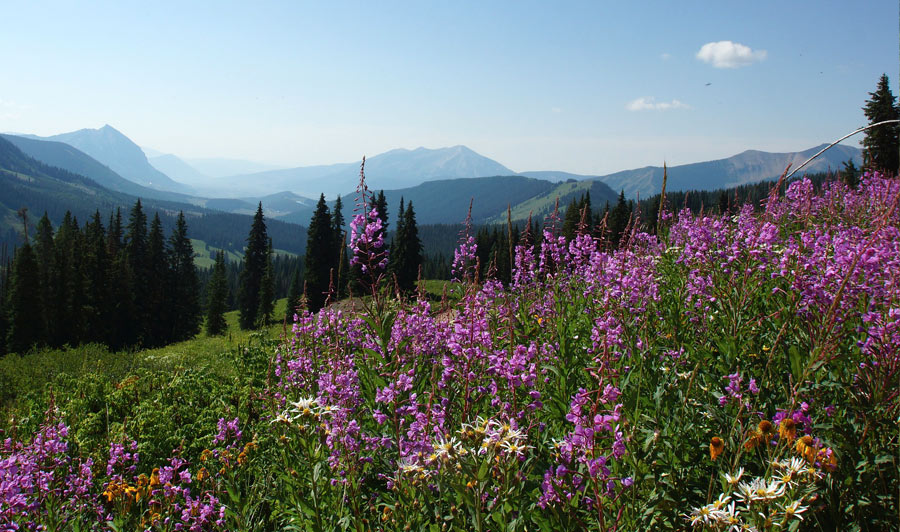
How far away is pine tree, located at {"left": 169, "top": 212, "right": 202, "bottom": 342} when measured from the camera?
66.2 meters

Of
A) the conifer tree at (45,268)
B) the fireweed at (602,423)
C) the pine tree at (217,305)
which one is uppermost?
the fireweed at (602,423)

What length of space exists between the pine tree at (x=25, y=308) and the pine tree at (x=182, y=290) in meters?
15.5

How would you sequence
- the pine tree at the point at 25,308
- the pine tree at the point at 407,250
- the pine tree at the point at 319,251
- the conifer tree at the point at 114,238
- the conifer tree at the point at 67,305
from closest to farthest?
→ the pine tree at the point at 25,308, the conifer tree at the point at 67,305, the pine tree at the point at 407,250, the pine tree at the point at 319,251, the conifer tree at the point at 114,238

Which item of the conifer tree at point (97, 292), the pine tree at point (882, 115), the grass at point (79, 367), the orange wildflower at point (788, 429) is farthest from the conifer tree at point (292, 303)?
the pine tree at point (882, 115)

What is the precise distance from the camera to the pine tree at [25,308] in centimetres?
4991

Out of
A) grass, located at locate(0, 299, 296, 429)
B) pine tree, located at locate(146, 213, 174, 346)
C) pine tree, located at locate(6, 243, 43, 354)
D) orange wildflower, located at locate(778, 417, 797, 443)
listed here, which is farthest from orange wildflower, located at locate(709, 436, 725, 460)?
pine tree, located at locate(146, 213, 174, 346)

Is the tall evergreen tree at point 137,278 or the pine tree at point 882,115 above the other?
the pine tree at point 882,115

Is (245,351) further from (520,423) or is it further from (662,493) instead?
(662,493)

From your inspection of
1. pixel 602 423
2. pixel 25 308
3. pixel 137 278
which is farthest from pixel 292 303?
pixel 137 278

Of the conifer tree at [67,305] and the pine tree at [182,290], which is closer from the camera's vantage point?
the conifer tree at [67,305]

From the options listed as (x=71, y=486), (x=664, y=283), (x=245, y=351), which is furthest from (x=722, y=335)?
(x=245, y=351)

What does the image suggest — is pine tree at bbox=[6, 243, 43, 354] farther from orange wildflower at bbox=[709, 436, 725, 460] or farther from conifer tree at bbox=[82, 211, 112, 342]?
orange wildflower at bbox=[709, 436, 725, 460]

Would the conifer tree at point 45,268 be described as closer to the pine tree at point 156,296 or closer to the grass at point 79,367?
the pine tree at point 156,296

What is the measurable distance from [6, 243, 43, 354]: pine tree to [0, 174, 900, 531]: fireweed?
191 feet
